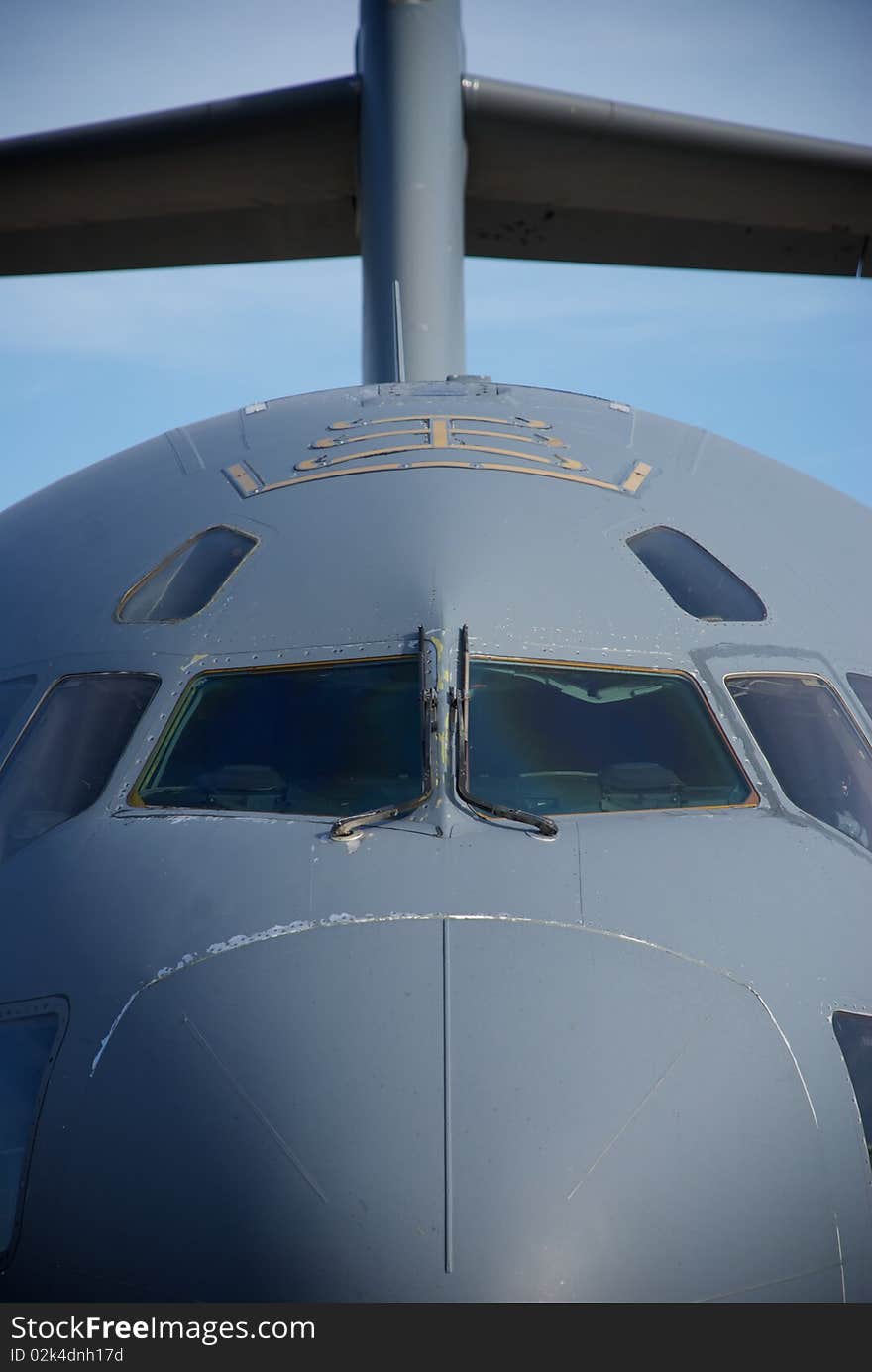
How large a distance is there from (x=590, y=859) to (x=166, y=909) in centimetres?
117

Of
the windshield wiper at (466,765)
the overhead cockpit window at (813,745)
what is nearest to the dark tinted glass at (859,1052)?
the overhead cockpit window at (813,745)

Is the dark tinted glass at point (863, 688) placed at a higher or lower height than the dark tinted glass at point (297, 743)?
higher

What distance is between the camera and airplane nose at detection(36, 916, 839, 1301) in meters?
3.25

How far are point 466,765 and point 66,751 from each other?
131 cm

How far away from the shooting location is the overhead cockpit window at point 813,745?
456 cm

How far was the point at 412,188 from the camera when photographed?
9344mm

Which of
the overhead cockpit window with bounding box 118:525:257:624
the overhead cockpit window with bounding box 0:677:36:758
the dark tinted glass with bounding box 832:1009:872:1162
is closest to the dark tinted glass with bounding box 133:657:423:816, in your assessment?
the overhead cockpit window with bounding box 118:525:257:624

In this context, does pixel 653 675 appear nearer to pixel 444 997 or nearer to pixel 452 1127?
pixel 444 997

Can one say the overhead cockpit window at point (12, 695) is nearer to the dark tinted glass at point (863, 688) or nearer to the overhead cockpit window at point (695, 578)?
the overhead cockpit window at point (695, 578)

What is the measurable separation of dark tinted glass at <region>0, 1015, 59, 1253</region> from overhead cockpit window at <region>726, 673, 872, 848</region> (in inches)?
91.6

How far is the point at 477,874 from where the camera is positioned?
12.9 ft

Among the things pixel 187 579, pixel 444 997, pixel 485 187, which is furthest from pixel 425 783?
pixel 485 187

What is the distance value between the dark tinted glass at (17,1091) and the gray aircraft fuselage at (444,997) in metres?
0.07

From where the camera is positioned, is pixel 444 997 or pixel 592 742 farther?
pixel 592 742
